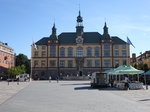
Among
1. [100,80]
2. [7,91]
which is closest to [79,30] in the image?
[100,80]

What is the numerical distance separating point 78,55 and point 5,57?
1070 inches

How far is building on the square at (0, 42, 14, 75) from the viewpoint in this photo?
99988mm

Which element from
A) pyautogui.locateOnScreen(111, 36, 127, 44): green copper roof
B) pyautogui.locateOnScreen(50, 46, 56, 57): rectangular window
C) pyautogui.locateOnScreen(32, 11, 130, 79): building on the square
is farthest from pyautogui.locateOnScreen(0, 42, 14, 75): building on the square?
pyautogui.locateOnScreen(111, 36, 127, 44): green copper roof

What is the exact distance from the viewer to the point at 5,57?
99.9 m

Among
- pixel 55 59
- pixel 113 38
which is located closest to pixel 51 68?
pixel 55 59

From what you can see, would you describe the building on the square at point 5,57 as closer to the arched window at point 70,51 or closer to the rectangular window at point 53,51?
the rectangular window at point 53,51

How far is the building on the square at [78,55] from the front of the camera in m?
93.6

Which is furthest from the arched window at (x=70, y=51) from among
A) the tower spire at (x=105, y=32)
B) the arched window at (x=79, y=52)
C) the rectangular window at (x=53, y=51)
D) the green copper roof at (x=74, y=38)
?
the tower spire at (x=105, y=32)

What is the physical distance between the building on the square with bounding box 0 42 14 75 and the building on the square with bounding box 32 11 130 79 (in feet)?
41.7

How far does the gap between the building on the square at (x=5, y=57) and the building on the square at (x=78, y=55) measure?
41.7 ft

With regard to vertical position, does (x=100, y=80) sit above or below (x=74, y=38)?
below

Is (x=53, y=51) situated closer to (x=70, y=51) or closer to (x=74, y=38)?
(x=70, y=51)

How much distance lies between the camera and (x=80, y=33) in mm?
95875

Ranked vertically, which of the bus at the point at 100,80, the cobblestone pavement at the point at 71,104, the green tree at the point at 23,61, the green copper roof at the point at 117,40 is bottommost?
the cobblestone pavement at the point at 71,104
